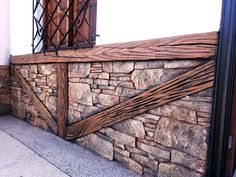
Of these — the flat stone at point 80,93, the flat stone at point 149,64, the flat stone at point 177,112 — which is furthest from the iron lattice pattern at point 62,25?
the flat stone at point 177,112

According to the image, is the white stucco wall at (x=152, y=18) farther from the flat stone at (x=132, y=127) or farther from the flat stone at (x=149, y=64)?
the flat stone at (x=132, y=127)

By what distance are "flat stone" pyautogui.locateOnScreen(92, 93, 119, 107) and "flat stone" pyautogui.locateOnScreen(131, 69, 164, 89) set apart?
9.3 inches

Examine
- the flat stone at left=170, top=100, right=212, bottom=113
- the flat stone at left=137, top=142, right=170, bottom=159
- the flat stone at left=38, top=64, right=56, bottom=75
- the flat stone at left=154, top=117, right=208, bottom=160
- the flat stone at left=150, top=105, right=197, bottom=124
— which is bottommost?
the flat stone at left=137, top=142, right=170, bottom=159

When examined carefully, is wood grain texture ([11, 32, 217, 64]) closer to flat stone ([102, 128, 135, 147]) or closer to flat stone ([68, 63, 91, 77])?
flat stone ([68, 63, 91, 77])

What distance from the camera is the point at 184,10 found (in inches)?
48.7

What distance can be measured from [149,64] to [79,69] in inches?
31.6

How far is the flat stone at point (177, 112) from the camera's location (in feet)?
3.97

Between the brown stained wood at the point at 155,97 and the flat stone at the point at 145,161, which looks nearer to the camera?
the brown stained wood at the point at 155,97

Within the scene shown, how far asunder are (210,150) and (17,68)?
2.77m

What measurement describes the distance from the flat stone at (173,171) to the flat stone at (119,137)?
0.90 feet

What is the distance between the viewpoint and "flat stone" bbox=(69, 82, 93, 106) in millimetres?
1895

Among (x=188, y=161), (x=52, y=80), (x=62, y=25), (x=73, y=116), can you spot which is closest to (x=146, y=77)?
(x=188, y=161)

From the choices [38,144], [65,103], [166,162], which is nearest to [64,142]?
[38,144]

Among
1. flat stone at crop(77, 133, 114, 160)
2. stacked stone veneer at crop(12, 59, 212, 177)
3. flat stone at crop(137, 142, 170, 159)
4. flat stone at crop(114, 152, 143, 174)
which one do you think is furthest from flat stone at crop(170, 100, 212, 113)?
flat stone at crop(77, 133, 114, 160)
